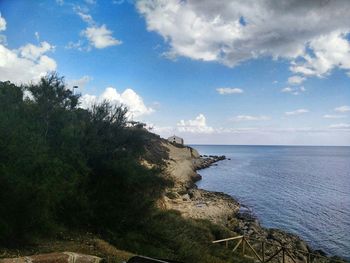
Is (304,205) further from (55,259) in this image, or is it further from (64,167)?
(55,259)

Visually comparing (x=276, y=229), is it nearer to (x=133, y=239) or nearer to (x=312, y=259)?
(x=312, y=259)

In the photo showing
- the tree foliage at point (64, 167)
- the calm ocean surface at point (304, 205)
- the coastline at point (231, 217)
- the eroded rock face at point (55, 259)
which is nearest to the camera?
the eroded rock face at point (55, 259)

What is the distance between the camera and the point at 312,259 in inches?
Result: 1068

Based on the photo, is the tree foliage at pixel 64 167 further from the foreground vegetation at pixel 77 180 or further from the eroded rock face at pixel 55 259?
the eroded rock face at pixel 55 259

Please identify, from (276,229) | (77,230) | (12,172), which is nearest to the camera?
(12,172)

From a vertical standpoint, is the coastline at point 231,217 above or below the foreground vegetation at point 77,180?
below

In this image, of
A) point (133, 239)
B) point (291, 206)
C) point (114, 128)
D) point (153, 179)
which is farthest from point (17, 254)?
point (291, 206)

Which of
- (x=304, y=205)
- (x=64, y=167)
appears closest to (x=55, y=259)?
(x=64, y=167)

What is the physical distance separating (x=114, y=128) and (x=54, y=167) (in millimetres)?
7612

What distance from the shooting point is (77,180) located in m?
18.6

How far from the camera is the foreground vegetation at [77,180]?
47.0 ft

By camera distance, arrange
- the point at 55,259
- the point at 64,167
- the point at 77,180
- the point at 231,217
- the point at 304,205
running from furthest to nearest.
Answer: the point at 304,205 → the point at 231,217 → the point at 77,180 → the point at 64,167 → the point at 55,259

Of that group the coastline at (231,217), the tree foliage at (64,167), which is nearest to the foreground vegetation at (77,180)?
the tree foliage at (64,167)

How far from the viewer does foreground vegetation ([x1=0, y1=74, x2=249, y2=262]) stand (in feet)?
47.0
